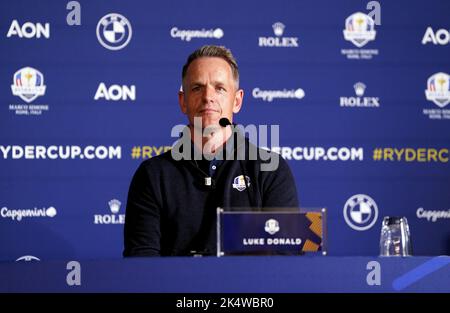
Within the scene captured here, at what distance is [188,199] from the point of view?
2.74 m

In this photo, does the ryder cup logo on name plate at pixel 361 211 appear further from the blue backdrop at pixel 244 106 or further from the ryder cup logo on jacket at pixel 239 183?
the ryder cup logo on jacket at pixel 239 183

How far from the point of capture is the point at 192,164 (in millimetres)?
2848

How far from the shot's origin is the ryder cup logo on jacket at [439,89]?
4.32 m

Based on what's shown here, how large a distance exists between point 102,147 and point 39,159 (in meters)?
0.35

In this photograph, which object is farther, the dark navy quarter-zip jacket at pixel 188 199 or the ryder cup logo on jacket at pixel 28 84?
the ryder cup logo on jacket at pixel 28 84

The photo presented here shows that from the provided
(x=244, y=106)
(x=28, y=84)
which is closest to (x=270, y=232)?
(x=244, y=106)

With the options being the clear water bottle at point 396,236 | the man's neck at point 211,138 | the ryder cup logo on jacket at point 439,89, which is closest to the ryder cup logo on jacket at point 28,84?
the man's neck at point 211,138

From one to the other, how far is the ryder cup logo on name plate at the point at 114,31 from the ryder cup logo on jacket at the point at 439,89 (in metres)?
1.71

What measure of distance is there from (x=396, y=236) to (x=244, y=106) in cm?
184

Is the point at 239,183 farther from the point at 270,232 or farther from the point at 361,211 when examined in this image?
the point at 361,211

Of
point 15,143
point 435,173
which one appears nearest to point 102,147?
point 15,143

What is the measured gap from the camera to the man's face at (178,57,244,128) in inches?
113
